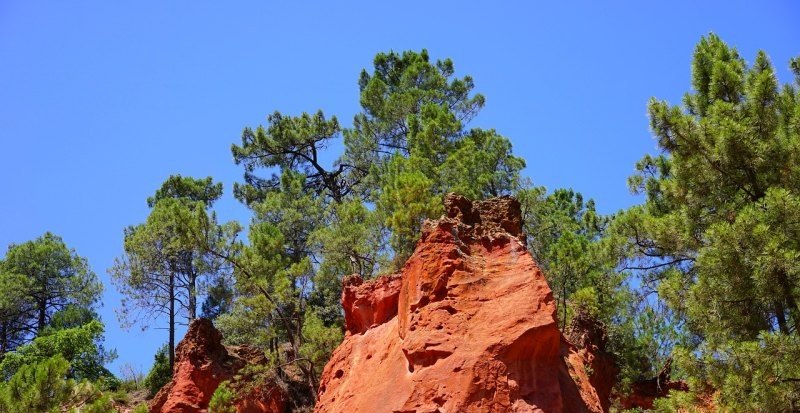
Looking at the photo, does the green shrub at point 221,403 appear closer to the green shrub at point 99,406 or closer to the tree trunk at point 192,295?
the green shrub at point 99,406

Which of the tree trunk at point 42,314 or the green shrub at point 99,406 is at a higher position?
the tree trunk at point 42,314

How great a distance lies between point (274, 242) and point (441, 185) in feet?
18.5

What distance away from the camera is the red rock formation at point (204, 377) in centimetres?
A: 2073

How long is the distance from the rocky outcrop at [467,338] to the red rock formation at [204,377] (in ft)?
20.0

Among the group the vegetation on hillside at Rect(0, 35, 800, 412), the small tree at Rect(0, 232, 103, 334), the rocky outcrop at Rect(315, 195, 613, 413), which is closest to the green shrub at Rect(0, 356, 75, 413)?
the vegetation on hillside at Rect(0, 35, 800, 412)

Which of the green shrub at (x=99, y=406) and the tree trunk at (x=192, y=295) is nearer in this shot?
the green shrub at (x=99, y=406)

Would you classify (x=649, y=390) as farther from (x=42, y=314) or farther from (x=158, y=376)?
(x=42, y=314)

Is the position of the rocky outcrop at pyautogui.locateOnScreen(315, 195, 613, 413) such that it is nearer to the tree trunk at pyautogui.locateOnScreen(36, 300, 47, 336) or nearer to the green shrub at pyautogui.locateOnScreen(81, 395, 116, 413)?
the green shrub at pyautogui.locateOnScreen(81, 395, 116, 413)

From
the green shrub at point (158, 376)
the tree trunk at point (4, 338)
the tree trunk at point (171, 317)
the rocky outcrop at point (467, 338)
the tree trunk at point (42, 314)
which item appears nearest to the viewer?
the rocky outcrop at point (467, 338)

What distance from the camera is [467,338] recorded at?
12141 mm

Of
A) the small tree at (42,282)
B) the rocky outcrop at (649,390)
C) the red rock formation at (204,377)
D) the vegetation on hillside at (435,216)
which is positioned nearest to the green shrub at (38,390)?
the vegetation on hillside at (435,216)

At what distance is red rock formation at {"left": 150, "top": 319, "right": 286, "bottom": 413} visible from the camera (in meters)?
20.7

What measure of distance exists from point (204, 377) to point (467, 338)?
11113 mm

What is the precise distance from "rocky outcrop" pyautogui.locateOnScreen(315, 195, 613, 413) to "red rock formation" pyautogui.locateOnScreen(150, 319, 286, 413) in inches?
240
